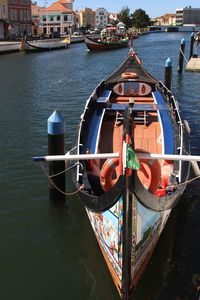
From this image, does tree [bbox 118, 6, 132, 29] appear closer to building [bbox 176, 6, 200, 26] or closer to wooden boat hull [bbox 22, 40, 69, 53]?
building [bbox 176, 6, 200, 26]

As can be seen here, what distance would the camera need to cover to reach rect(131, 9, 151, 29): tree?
13438 centimetres

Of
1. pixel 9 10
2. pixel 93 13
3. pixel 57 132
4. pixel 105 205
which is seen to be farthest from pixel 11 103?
pixel 93 13

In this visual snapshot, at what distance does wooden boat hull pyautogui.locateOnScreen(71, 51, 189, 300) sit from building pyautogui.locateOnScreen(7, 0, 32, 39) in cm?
6114

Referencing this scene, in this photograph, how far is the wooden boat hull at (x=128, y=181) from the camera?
6027mm

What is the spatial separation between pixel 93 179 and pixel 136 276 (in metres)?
2.34

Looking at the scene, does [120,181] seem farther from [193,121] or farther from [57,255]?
[193,121]

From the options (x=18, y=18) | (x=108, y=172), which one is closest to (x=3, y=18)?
(x=18, y=18)

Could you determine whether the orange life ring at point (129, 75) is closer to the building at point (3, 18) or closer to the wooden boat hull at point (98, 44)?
the wooden boat hull at point (98, 44)

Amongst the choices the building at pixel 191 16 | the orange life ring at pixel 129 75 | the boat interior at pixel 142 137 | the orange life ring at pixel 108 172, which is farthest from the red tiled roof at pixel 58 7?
the orange life ring at pixel 108 172

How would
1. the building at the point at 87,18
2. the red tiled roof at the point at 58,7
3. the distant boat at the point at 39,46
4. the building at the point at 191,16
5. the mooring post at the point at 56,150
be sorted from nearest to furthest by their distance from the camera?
the mooring post at the point at 56,150, the distant boat at the point at 39,46, the red tiled roof at the point at 58,7, the building at the point at 87,18, the building at the point at 191,16

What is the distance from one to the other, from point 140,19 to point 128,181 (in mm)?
136875

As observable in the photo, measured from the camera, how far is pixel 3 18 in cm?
6825

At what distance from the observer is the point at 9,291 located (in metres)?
7.01

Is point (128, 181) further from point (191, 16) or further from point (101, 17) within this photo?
point (191, 16)
